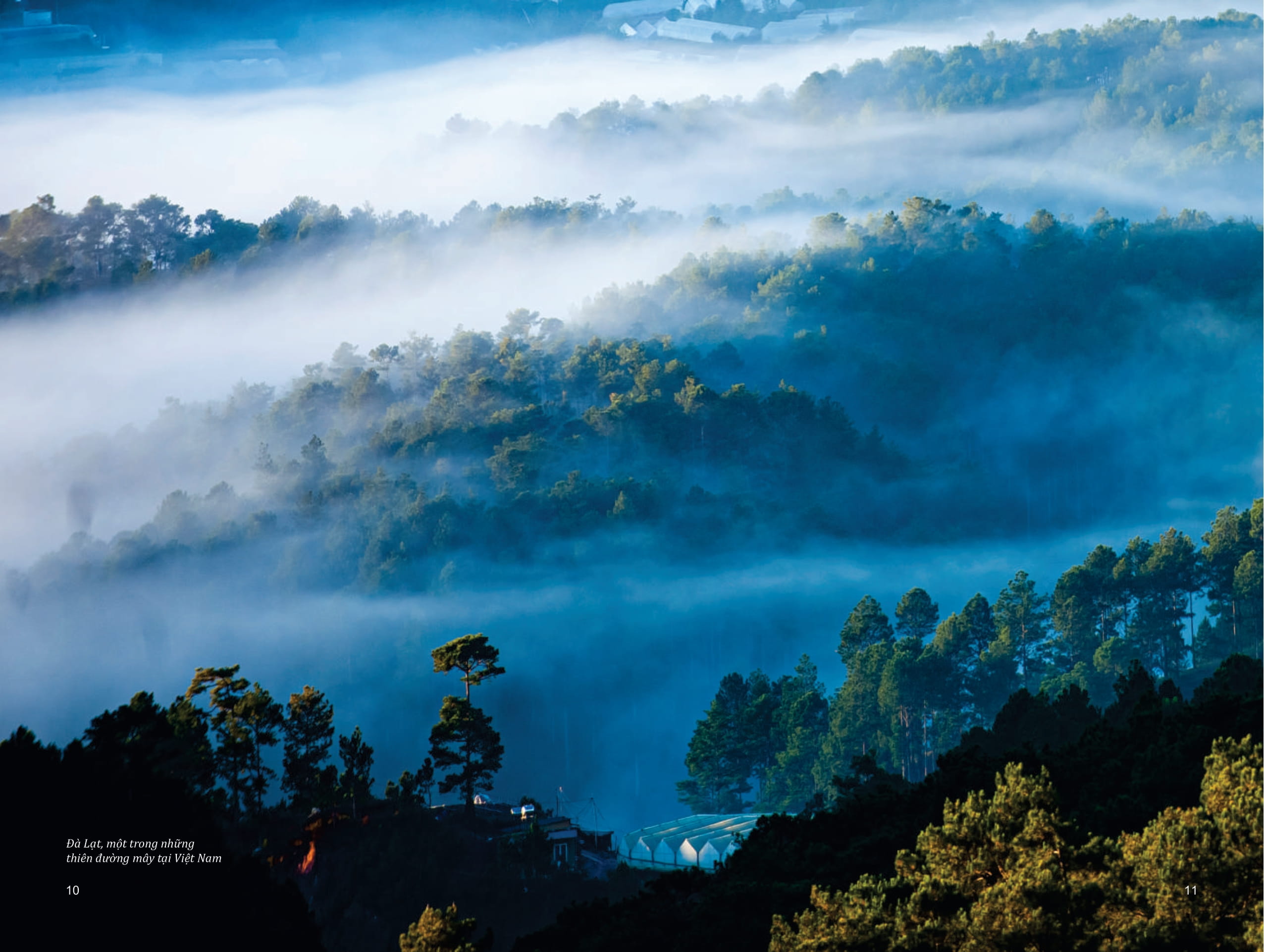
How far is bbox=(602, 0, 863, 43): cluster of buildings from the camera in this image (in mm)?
98875

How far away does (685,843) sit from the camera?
43.3m

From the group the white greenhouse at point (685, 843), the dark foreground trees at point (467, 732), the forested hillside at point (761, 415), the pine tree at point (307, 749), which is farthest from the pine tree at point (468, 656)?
the forested hillside at point (761, 415)

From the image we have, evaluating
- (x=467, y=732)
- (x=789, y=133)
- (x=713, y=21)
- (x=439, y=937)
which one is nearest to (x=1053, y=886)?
(x=439, y=937)

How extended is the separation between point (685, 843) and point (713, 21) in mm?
74914

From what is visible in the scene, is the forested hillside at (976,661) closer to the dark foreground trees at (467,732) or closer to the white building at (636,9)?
the dark foreground trees at (467,732)

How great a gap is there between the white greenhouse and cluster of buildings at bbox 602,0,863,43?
65.7m

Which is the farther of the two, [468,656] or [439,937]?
[468,656]

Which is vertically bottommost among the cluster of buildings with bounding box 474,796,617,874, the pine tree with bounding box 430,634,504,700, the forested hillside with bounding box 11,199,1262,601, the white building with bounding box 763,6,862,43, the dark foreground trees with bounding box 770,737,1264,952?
the dark foreground trees with bounding box 770,737,1264,952

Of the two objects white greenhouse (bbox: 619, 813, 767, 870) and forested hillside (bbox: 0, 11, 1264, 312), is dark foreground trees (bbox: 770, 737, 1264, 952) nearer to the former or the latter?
white greenhouse (bbox: 619, 813, 767, 870)

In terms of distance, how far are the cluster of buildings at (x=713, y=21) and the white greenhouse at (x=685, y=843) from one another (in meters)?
65.7

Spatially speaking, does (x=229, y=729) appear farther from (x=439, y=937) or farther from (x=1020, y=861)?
(x=1020, y=861)

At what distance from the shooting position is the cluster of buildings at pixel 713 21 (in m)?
98.9

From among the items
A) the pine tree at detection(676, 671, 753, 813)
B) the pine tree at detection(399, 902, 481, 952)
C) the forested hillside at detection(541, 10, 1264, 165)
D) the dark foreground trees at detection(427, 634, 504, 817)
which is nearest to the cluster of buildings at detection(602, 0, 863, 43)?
the forested hillside at detection(541, 10, 1264, 165)

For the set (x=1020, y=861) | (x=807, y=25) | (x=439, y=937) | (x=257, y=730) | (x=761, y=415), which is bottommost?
(x=1020, y=861)
